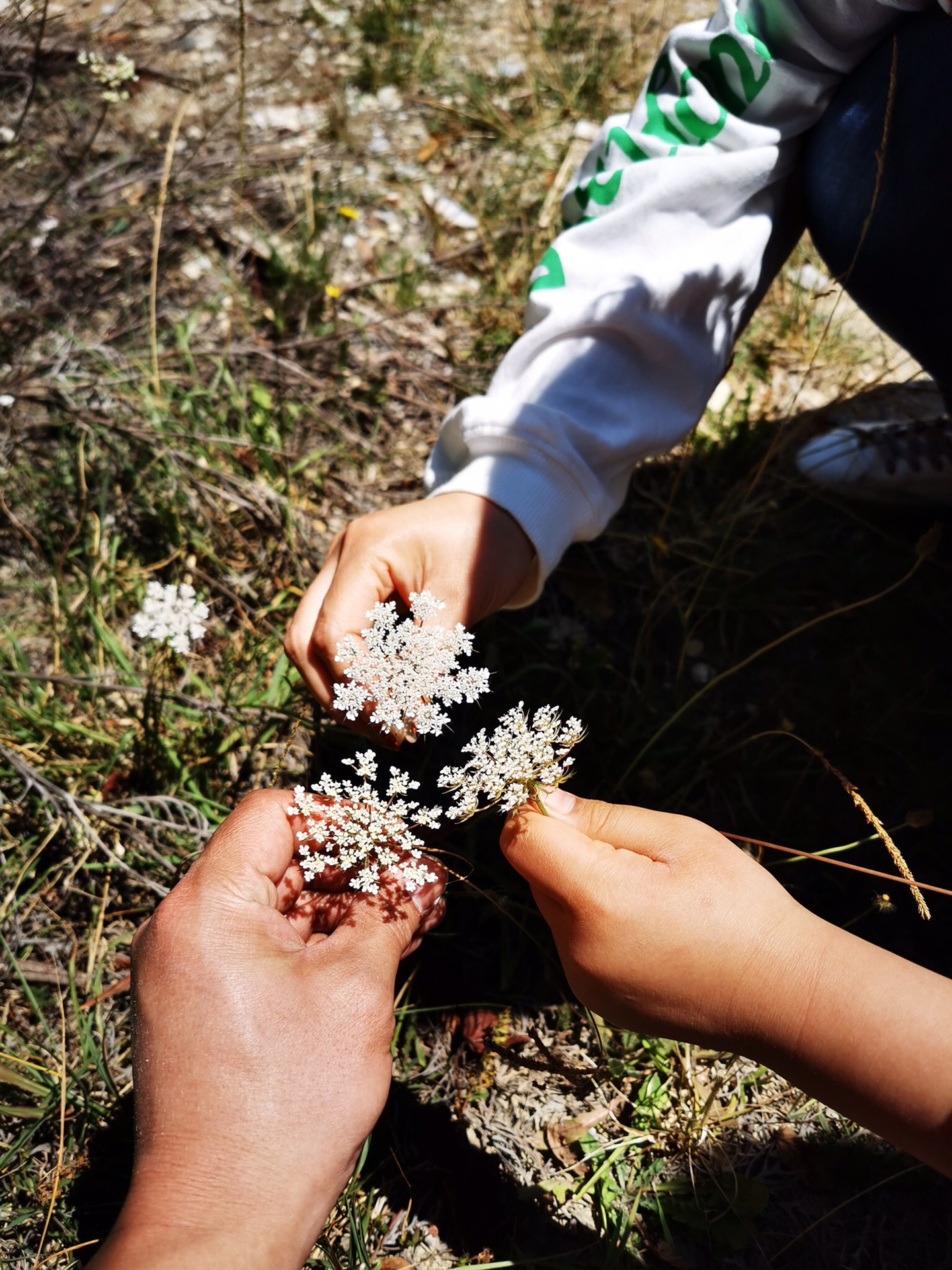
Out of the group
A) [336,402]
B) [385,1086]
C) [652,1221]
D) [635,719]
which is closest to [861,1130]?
[652,1221]

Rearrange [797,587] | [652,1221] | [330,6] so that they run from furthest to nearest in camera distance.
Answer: [330,6]
[797,587]
[652,1221]

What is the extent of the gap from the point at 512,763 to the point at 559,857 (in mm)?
182

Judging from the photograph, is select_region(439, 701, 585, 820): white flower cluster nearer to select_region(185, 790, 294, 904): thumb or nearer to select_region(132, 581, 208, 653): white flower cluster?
select_region(185, 790, 294, 904): thumb

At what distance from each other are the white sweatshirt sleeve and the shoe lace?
3.03ft

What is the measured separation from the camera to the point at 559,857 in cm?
140

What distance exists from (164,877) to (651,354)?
1805 millimetres

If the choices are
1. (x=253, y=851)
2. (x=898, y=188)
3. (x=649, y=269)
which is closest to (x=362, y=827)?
(x=253, y=851)

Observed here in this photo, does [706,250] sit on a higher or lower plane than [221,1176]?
higher

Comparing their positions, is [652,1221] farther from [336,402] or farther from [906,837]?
[336,402]

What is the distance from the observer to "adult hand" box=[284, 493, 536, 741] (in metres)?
1.66

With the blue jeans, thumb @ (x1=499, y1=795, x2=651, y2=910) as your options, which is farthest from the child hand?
the blue jeans

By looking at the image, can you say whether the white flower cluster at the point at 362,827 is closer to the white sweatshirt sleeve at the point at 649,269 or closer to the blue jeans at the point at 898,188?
the white sweatshirt sleeve at the point at 649,269

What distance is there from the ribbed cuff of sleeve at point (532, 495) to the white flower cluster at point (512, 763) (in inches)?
21.9

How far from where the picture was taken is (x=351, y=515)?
2.62 metres
